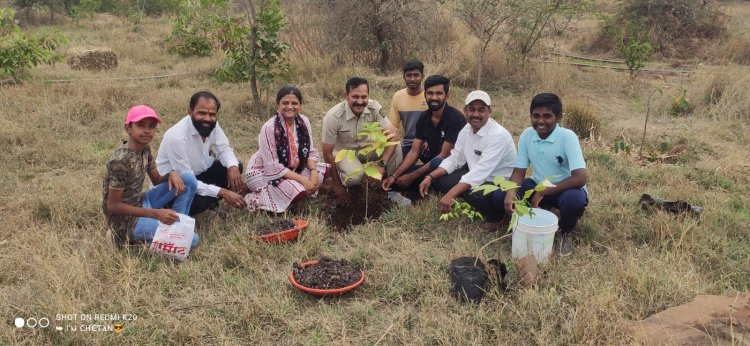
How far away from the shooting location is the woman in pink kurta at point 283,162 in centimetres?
393

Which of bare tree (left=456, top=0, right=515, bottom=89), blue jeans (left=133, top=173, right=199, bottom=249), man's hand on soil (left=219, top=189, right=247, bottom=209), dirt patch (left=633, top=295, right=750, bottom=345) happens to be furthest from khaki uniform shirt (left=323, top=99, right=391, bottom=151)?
bare tree (left=456, top=0, right=515, bottom=89)

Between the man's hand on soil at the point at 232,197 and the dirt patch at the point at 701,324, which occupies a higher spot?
the man's hand on soil at the point at 232,197

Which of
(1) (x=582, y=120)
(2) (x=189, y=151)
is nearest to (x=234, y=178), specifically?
(2) (x=189, y=151)

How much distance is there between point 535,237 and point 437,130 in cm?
153

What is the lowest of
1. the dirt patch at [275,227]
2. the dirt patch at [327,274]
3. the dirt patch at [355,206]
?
the dirt patch at [355,206]

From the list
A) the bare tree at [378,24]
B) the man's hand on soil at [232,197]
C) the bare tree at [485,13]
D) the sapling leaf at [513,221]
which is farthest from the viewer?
the bare tree at [378,24]

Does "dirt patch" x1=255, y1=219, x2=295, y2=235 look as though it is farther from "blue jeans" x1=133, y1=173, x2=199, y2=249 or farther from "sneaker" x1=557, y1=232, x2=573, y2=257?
"sneaker" x1=557, y1=232, x2=573, y2=257

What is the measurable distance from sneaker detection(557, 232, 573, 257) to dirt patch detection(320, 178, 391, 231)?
1.36 m

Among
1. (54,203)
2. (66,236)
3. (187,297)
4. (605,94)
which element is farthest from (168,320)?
(605,94)

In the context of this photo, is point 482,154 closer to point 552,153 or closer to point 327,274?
point 552,153

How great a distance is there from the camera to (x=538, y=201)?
3.29 m

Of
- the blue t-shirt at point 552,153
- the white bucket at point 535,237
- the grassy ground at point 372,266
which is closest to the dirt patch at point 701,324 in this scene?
the grassy ground at point 372,266

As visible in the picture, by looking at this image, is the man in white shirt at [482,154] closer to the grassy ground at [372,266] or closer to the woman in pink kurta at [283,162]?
the grassy ground at [372,266]

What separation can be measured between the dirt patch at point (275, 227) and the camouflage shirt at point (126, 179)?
0.79m
